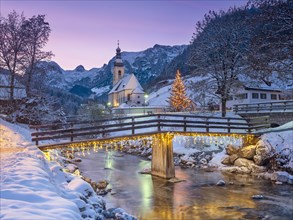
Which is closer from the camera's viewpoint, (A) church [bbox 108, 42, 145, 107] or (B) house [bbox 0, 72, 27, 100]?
(B) house [bbox 0, 72, 27, 100]

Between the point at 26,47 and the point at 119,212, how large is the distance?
2687cm

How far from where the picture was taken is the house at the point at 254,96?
49.1 m

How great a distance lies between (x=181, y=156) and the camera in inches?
1257

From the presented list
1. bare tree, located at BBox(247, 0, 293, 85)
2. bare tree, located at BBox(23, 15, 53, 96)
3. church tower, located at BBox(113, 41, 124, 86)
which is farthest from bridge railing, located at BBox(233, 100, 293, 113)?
church tower, located at BBox(113, 41, 124, 86)

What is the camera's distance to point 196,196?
18.1 metres

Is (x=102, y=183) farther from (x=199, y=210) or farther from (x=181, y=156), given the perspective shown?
(x=181, y=156)

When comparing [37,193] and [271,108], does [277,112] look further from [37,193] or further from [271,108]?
[37,193]

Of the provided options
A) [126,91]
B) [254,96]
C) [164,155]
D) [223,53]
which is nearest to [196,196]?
[164,155]

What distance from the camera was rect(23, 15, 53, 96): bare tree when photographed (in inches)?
1287

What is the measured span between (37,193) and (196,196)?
463 inches

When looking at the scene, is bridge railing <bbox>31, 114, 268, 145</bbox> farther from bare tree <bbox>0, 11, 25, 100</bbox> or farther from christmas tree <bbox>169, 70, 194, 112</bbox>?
christmas tree <bbox>169, 70, 194, 112</bbox>

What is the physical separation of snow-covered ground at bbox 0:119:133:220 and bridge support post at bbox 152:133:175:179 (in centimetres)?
1115

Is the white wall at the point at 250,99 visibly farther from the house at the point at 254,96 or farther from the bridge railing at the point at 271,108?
the bridge railing at the point at 271,108

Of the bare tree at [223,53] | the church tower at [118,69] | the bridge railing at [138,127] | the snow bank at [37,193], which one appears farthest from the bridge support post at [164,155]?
the church tower at [118,69]
